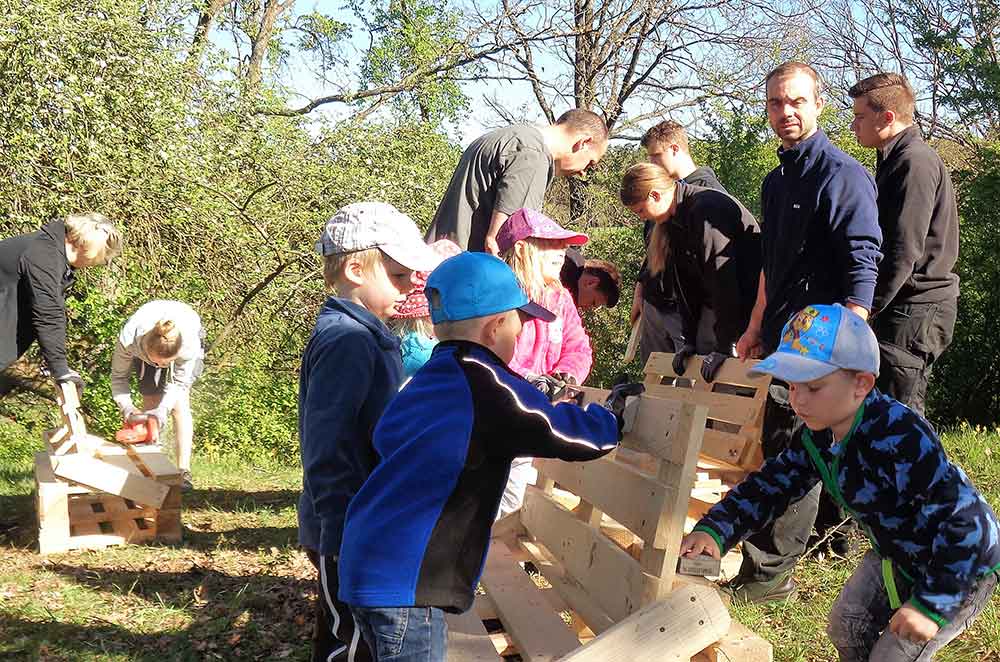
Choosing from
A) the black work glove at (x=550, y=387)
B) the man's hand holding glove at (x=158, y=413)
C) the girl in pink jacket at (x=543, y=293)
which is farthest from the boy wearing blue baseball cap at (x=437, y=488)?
the man's hand holding glove at (x=158, y=413)

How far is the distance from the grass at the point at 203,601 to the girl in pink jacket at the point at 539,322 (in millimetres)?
1165

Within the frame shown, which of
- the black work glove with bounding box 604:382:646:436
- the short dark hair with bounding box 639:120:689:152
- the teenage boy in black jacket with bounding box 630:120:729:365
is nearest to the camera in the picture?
the black work glove with bounding box 604:382:646:436

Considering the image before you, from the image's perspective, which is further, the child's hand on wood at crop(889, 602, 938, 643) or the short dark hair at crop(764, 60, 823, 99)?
the short dark hair at crop(764, 60, 823, 99)

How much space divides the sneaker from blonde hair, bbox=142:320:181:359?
4042 millimetres

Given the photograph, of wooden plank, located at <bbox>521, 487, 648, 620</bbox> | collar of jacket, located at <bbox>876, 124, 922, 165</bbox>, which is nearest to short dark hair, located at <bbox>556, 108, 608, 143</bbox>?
collar of jacket, located at <bbox>876, 124, 922, 165</bbox>

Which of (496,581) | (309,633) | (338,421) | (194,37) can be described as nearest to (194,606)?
(309,633)

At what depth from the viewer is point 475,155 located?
14.9 feet

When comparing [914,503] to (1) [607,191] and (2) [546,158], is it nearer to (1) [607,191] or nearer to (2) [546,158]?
(2) [546,158]

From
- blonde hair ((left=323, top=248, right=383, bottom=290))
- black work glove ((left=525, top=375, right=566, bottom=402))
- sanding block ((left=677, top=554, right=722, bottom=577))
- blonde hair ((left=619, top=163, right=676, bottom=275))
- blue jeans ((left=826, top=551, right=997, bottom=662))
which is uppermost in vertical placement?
blonde hair ((left=619, top=163, right=676, bottom=275))

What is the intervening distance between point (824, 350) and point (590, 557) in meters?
0.98

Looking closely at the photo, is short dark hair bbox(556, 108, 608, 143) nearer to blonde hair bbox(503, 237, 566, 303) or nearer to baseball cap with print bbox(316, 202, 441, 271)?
blonde hair bbox(503, 237, 566, 303)

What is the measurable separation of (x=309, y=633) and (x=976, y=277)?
7135mm

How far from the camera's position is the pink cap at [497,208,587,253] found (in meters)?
4.02

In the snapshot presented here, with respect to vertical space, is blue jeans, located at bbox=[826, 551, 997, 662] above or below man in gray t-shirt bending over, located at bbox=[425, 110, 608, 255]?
below
